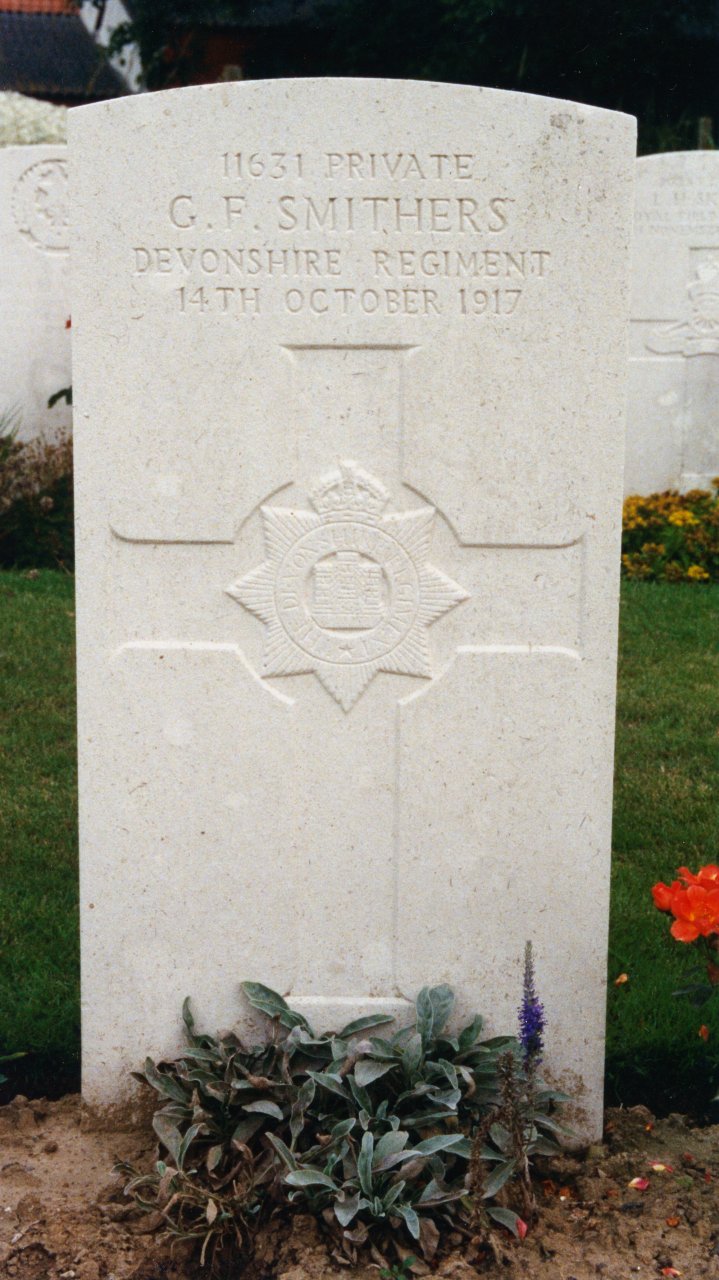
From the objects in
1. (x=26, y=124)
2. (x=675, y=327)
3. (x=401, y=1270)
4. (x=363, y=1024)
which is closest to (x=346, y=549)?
(x=363, y=1024)

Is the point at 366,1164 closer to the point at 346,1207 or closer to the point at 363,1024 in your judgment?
the point at 346,1207

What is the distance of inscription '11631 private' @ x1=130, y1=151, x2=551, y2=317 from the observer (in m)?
2.54

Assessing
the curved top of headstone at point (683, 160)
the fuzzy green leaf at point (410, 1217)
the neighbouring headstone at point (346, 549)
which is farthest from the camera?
the curved top of headstone at point (683, 160)

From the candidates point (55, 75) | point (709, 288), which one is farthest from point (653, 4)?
point (55, 75)

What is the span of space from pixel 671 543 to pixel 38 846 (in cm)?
443

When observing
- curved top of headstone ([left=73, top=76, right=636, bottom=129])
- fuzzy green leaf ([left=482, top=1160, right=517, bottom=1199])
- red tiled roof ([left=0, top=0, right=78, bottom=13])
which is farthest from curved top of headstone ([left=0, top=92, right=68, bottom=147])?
red tiled roof ([left=0, top=0, right=78, bottom=13])

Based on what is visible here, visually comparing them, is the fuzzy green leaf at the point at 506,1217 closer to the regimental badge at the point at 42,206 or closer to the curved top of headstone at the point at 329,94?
the curved top of headstone at the point at 329,94

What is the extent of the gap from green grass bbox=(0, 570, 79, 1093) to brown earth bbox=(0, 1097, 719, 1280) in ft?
0.69

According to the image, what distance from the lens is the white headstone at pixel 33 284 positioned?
25.9 feet

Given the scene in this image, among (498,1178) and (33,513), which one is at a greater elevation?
(33,513)

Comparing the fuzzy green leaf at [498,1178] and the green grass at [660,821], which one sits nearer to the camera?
the fuzzy green leaf at [498,1178]

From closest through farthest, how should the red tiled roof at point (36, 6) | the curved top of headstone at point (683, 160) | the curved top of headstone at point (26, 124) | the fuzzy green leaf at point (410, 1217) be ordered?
the fuzzy green leaf at point (410, 1217) < the curved top of headstone at point (683, 160) < the curved top of headstone at point (26, 124) < the red tiled roof at point (36, 6)

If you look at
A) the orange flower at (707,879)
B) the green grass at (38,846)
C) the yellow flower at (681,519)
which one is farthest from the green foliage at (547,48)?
the orange flower at (707,879)

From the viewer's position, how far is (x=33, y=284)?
26.2 feet
